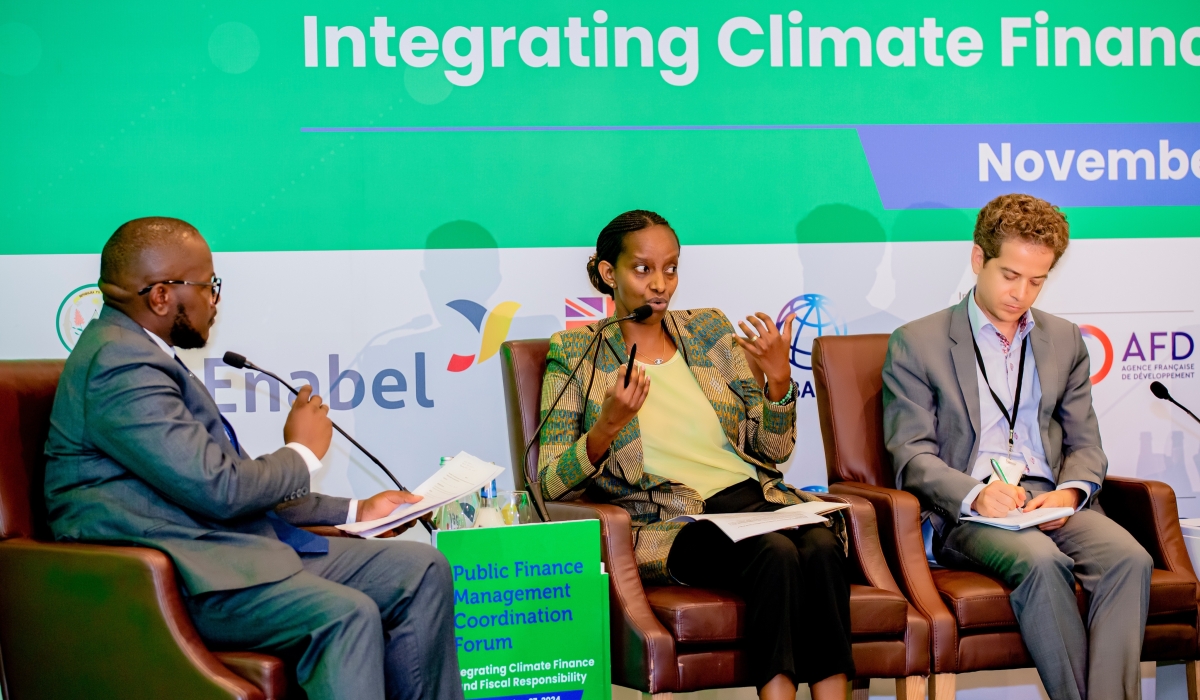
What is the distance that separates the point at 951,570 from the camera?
125 inches

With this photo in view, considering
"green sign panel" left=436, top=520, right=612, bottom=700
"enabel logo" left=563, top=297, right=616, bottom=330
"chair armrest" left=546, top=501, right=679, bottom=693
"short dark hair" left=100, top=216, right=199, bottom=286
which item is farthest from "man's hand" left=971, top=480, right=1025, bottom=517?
"short dark hair" left=100, top=216, right=199, bottom=286

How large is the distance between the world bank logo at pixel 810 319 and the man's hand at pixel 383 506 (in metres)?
1.72

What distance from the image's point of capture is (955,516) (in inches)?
123

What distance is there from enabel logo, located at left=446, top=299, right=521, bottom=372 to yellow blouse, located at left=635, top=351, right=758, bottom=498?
0.79 metres

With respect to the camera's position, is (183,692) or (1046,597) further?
(1046,597)

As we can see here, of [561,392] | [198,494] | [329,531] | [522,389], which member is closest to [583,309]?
[522,389]

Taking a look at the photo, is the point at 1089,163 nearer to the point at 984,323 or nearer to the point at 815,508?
the point at 984,323

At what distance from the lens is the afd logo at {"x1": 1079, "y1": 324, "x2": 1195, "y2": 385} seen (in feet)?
13.8

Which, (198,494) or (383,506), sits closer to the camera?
(198,494)

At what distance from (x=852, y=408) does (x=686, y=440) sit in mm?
622

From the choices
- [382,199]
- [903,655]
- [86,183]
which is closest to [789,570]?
[903,655]

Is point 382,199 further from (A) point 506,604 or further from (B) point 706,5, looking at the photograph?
(A) point 506,604

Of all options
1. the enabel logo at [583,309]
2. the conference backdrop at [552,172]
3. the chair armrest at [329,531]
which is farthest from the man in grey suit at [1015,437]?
the chair armrest at [329,531]

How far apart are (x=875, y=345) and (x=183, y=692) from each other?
2.30 m
